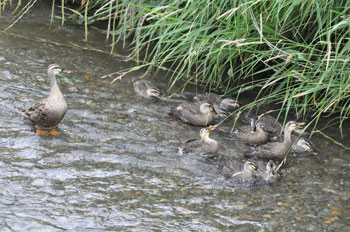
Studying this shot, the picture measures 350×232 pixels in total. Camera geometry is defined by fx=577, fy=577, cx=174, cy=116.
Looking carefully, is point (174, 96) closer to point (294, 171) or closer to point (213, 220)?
point (294, 171)

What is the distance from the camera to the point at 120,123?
24.7 feet

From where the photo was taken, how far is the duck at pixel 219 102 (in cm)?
835

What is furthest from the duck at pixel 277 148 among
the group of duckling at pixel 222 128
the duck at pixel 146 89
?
the duck at pixel 146 89

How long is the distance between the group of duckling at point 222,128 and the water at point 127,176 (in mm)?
138

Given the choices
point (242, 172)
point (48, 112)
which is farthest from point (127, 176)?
point (48, 112)

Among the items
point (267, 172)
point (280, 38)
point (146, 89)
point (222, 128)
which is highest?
point (280, 38)

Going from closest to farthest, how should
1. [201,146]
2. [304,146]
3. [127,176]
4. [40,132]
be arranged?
[127,176], [201,146], [40,132], [304,146]

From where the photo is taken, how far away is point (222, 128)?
7.91 m

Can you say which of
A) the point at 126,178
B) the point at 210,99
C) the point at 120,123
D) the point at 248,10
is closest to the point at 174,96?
the point at 210,99

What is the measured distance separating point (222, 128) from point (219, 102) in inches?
29.7

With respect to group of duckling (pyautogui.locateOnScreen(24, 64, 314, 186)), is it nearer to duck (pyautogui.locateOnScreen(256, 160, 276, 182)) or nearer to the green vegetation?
duck (pyautogui.locateOnScreen(256, 160, 276, 182))

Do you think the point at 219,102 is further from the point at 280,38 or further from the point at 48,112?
the point at 48,112

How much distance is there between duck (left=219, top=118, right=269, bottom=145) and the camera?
766 cm

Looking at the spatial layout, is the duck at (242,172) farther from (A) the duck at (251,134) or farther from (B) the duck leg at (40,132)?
(B) the duck leg at (40,132)
